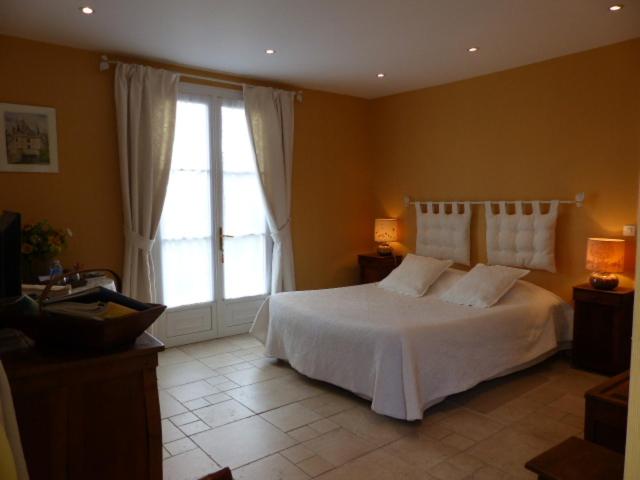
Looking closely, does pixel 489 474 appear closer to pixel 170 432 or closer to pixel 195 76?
pixel 170 432

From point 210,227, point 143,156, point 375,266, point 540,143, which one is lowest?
point 375,266

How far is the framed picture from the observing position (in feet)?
12.1

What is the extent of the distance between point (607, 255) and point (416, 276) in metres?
1.56

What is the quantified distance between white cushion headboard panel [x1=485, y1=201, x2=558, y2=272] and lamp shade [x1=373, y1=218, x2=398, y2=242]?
1.21 m

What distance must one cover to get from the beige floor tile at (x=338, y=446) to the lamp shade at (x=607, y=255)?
2.30m

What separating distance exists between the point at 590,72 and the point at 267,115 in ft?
9.67

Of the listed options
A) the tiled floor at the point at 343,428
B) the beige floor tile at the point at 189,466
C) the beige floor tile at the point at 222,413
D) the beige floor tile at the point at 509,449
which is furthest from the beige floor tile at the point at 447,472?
the beige floor tile at the point at 222,413

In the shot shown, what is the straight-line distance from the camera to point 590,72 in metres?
3.99

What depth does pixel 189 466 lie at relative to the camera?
261 cm

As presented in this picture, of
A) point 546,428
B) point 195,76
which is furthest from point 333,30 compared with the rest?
point 546,428

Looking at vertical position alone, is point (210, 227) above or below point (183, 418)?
above

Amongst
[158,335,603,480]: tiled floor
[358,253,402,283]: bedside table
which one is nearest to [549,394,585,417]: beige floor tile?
[158,335,603,480]: tiled floor

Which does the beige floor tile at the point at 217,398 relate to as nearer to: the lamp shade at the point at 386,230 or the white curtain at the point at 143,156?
the white curtain at the point at 143,156

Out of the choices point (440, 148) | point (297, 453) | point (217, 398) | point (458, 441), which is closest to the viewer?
point (297, 453)
